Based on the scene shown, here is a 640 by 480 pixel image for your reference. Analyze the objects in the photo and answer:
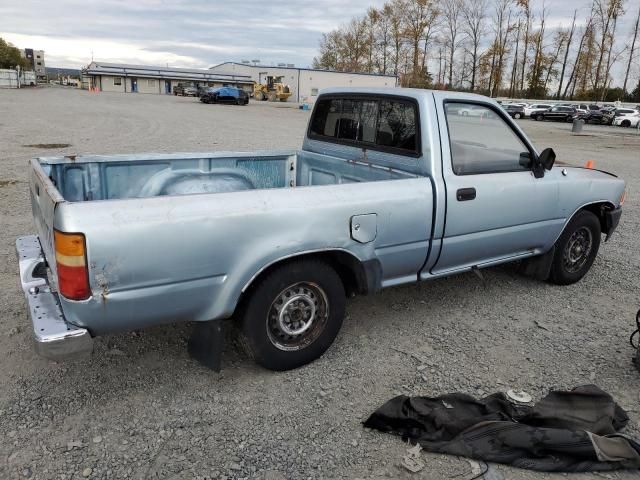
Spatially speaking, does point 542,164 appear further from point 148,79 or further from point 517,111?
point 148,79

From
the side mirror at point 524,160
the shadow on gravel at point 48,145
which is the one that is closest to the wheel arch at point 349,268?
the side mirror at point 524,160

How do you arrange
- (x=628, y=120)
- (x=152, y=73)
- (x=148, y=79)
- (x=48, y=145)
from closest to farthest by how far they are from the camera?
1. (x=48, y=145)
2. (x=628, y=120)
3. (x=152, y=73)
4. (x=148, y=79)

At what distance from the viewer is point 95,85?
78.1 m

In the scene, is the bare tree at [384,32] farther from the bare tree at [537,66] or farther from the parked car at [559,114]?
the parked car at [559,114]

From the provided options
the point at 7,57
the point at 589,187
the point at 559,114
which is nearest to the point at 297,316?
the point at 589,187

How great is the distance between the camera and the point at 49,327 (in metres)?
2.68

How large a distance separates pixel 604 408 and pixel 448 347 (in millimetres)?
1162

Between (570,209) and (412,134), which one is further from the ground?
(412,134)

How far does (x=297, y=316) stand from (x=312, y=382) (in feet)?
1.44

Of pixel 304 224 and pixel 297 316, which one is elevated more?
pixel 304 224

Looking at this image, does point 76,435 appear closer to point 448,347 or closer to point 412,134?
point 448,347

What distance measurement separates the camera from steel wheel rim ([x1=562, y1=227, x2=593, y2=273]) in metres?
5.15

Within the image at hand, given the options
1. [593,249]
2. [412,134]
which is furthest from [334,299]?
[593,249]

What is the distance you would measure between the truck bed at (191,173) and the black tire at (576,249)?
1.99 m
